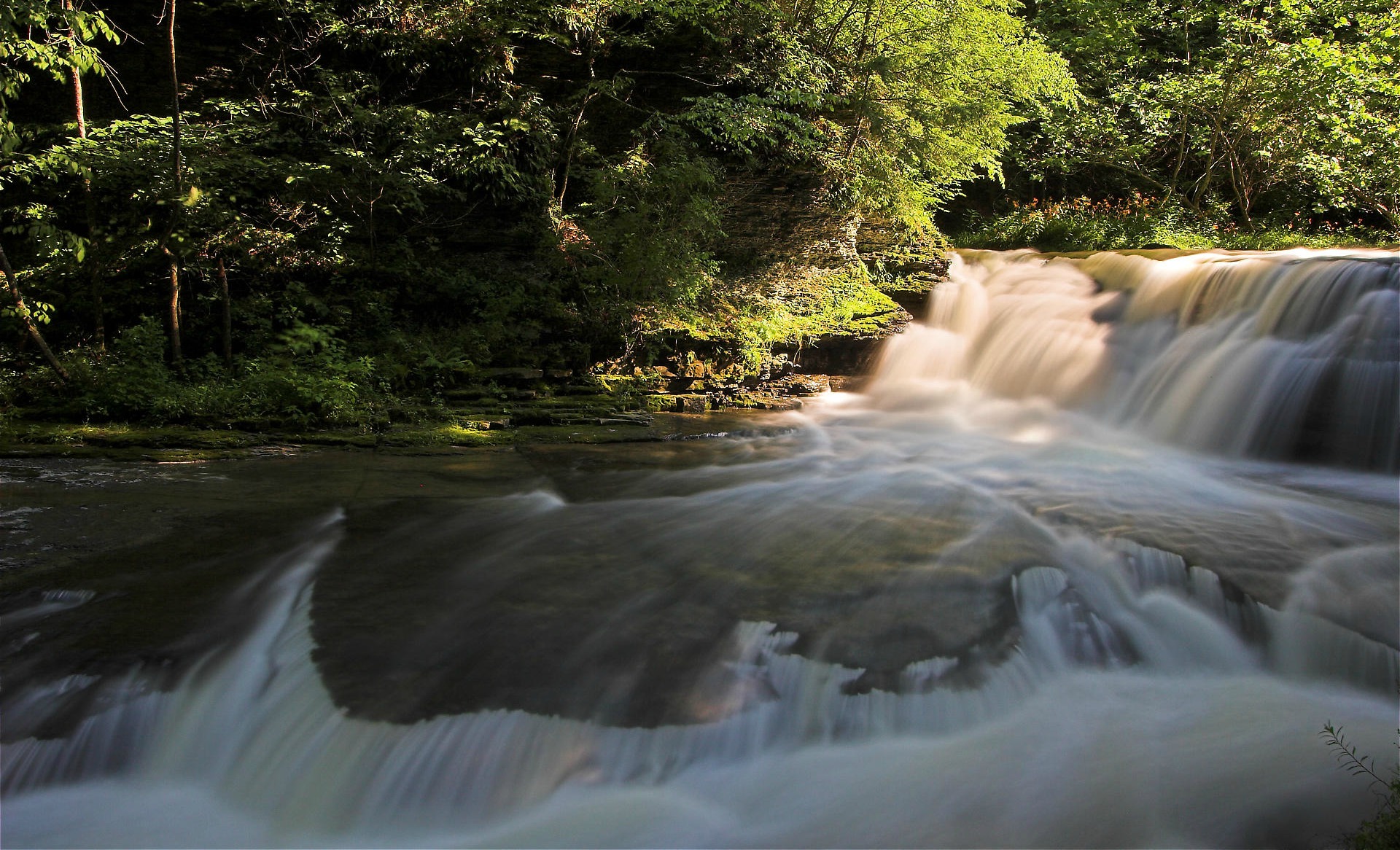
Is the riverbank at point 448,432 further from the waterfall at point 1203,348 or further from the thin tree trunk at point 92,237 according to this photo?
the waterfall at point 1203,348

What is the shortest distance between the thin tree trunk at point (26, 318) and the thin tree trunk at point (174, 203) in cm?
94

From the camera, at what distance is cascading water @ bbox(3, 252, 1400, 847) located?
2994mm

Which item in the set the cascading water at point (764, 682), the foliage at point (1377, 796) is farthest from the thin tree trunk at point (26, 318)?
the foliage at point (1377, 796)

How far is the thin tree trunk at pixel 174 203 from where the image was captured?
7184 millimetres

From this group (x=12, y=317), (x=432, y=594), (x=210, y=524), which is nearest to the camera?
(x=432, y=594)

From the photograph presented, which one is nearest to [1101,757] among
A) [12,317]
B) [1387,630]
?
[1387,630]

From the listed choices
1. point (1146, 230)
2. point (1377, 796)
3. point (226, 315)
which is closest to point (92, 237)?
point (226, 315)

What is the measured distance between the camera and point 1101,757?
3.31m

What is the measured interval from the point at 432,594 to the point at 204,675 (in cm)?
109

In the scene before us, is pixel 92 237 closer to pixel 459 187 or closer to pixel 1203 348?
pixel 459 187

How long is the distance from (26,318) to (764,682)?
7554 mm

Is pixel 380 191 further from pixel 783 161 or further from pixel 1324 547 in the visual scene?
pixel 1324 547

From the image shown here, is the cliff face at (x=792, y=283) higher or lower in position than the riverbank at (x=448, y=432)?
higher

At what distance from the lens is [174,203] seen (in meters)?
7.48
